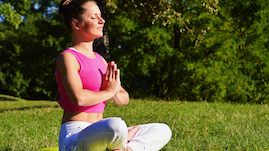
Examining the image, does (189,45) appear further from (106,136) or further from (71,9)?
(106,136)

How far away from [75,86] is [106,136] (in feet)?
1.79

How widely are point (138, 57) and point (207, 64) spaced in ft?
14.8

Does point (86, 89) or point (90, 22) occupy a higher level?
point (90, 22)

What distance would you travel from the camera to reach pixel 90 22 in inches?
110

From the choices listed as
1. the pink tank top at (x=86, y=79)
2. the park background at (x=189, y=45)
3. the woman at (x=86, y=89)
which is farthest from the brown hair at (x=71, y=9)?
the park background at (x=189, y=45)

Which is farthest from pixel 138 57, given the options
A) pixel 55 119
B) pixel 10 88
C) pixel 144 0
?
pixel 10 88

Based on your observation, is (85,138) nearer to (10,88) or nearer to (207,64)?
(207,64)

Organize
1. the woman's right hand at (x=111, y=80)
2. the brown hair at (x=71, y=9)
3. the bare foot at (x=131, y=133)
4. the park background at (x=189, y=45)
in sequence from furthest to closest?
the park background at (x=189, y=45), the bare foot at (x=131, y=133), the brown hair at (x=71, y=9), the woman's right hand at (x=111, y=80)

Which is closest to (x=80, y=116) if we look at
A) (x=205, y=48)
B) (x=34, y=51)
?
(x=205, y=48)

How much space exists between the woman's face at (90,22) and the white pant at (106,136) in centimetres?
90

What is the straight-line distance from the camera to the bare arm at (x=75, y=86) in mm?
2512

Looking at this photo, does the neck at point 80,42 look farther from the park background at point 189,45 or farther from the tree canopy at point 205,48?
the tree canopy at point 205,48

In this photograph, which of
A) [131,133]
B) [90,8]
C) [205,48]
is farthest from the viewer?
Result: [205,48]

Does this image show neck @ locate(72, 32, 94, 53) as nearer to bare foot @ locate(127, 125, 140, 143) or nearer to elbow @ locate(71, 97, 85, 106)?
elbow @ locate(71, 97, 85, 106)
